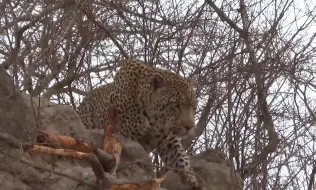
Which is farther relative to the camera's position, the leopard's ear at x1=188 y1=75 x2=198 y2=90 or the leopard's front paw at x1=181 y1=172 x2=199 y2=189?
the leopard's ear at x1=188 y1=75 x2=198 y2=90

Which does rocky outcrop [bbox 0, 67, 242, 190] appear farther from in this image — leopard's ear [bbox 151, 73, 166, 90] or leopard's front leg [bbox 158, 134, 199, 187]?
leopard's ear [bbox 151, 73, 166, 90]

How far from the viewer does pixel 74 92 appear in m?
11.7

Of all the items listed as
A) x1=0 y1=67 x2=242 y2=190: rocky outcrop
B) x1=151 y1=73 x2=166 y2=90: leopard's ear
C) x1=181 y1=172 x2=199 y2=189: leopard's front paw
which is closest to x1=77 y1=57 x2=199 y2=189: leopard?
x1=151 y1=73 x2=166 y2=90: leopard's ear

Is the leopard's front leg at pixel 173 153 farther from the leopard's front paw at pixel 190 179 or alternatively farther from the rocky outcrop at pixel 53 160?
the leopard's front paw at pixel 190 179

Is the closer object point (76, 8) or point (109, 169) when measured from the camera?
point (109, 169)

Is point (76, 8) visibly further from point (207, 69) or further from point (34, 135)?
point (207, 69)

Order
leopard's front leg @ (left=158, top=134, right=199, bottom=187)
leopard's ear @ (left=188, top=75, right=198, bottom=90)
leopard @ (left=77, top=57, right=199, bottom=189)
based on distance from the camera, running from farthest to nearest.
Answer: leopard's ear @ (left=188, top=75, right=198, bottom=90), leopard @ (left=77, top=57, right=199, bottom=189), leopard's front leg @ (left=158, top=134, right=199, bottom=187)

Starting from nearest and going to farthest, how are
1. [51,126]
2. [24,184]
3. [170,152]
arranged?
[24,184] → [51,126] → [170,152]

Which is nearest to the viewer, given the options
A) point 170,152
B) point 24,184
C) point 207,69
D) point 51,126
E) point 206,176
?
point 24,184

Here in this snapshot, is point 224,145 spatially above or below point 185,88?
below

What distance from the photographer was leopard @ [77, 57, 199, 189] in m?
9.90

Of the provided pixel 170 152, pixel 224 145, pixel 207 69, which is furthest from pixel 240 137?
pixel 207 69

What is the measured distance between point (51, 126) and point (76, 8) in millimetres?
1419

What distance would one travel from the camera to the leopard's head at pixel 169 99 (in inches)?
392
